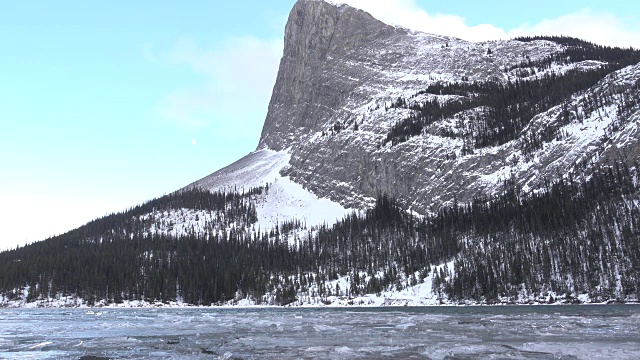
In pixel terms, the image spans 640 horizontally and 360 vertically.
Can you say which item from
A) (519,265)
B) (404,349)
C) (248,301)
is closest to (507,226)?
(519,265)

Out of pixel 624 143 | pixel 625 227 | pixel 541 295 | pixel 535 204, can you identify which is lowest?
pixel 541 295

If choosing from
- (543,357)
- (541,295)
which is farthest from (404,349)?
(541,295)

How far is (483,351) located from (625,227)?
13665 cm

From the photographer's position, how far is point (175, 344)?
40188 mm

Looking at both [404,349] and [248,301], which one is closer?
[404,349]

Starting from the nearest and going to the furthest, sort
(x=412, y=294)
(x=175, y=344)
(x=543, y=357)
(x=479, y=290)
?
(x=543, y=357) < (x=175, y=344) < (x=479, y=290) < (x=412, y=294)

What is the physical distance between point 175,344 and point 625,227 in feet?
466

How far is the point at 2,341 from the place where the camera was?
43625 mm

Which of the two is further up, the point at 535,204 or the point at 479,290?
the point at 535,204

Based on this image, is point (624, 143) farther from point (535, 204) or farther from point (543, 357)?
point (543, 357)

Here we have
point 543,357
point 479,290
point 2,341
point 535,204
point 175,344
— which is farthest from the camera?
point 535,204

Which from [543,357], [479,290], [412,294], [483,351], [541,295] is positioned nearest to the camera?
[543,357]

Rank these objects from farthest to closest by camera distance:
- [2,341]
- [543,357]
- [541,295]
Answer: [541,295]
[2,341]
[543,357]

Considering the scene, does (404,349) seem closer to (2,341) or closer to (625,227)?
(2,341)
